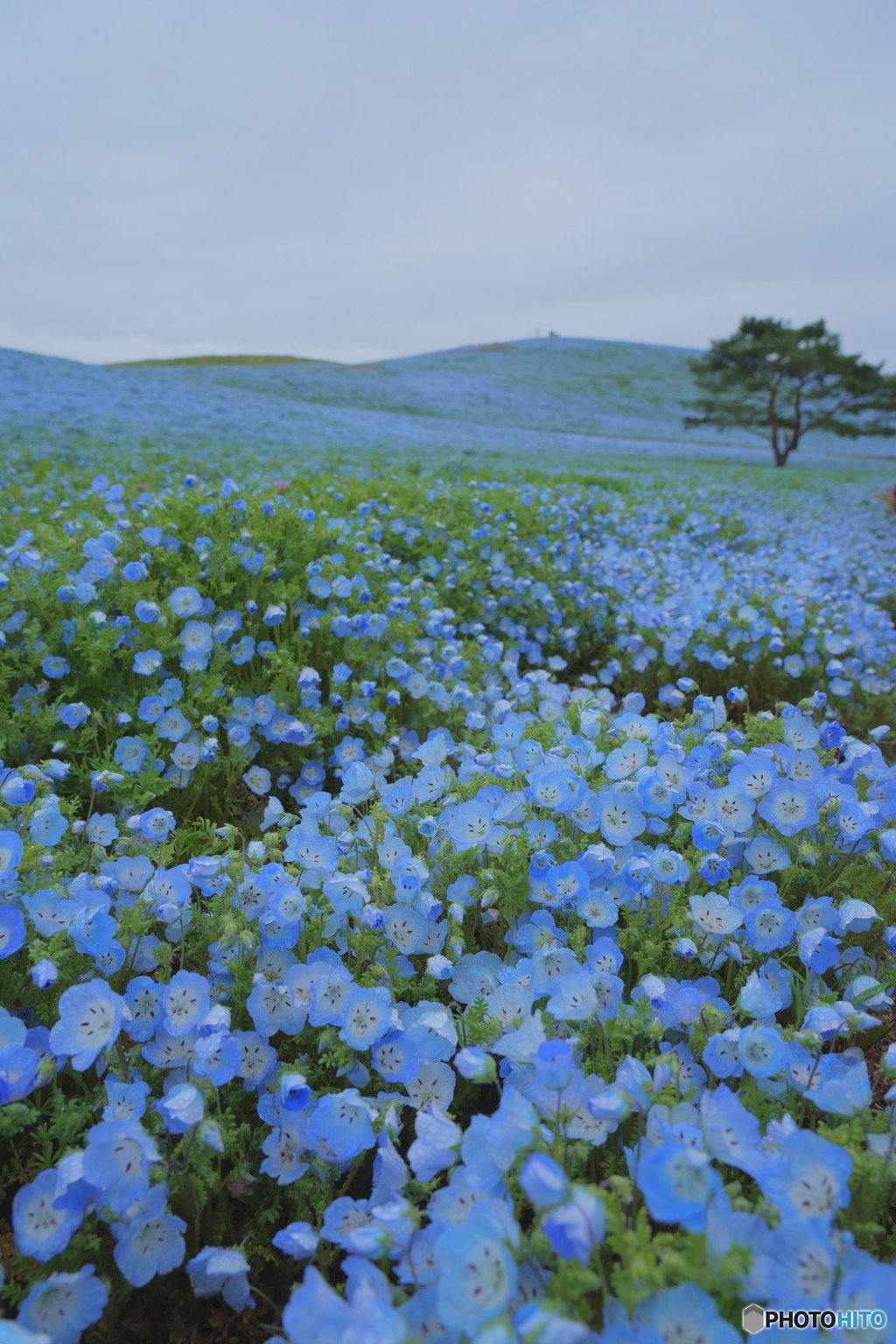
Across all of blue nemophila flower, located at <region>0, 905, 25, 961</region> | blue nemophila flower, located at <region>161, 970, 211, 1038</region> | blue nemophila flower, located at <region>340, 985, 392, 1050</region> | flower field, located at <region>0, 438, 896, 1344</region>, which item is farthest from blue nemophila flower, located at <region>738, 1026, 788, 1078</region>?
blue nemophila flower, located at <region>0, 905, 25, 961</region>

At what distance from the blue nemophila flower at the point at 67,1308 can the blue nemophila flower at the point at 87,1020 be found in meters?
0.31

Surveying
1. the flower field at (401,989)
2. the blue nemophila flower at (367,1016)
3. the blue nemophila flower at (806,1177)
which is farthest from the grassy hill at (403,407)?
the blue nemophila flower at (806,1177)

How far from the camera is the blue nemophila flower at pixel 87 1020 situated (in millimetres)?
1377

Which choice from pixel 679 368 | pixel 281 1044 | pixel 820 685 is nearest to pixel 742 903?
pixel 281 1044

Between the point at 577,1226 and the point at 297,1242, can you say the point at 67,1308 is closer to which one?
the point at 297,1242

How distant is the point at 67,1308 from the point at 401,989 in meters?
0.73

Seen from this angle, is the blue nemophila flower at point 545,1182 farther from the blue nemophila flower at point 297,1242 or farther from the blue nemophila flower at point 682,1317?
the blue nemophila flower at point 297,1242

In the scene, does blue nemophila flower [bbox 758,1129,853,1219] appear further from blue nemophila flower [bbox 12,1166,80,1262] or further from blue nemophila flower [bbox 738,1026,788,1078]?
blue nemophila flower [bbox 12,1166,80,1262]

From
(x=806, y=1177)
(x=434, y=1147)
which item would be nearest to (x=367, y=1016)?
(x=434, y=1147)

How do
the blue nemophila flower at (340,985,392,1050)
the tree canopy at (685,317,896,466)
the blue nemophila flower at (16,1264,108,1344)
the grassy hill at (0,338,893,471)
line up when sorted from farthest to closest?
the tree canopy at (685,317,896,466) < the grassy hill at (0,338,893,471) < the blue nemophila flower at (340,985,392,1050) < the blue nemophila flower at (16,1264,108,1344)

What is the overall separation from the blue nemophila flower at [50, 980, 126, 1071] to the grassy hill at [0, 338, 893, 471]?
10.3m

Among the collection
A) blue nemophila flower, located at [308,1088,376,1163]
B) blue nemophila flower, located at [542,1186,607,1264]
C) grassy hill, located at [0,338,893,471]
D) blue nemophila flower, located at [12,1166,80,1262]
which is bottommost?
blue nemophila flower, located at [12,1166,80,1262]

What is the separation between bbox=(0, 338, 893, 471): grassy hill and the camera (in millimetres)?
14148

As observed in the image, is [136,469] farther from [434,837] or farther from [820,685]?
[434,837]
